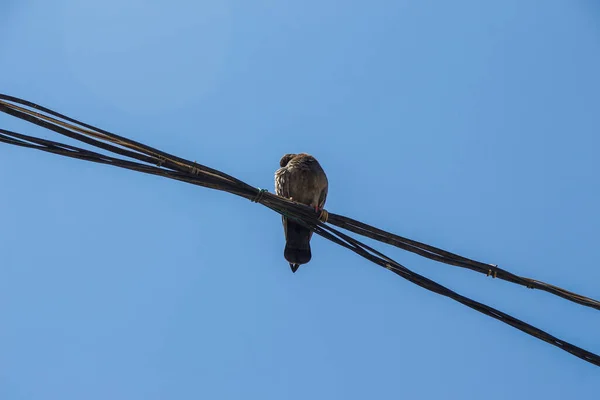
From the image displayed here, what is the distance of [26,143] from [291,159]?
159 inches

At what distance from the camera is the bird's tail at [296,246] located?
5.90m

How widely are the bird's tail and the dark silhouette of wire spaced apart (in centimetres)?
194

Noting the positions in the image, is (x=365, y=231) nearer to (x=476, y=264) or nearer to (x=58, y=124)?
(x=476, y=264)

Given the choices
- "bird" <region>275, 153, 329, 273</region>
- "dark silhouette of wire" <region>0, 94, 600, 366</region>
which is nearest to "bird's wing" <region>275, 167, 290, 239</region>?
"bird" <region>275, 153, 329, 273</region>

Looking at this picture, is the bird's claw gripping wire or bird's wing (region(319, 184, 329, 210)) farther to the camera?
bird's wing (region(319, 184, 329, 210))

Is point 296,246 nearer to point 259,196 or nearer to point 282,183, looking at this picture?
point 282,183

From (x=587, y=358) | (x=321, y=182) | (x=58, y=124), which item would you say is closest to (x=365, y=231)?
(x=587, y=358)

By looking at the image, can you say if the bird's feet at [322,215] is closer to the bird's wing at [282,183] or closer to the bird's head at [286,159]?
the bird's wing at [282,183]

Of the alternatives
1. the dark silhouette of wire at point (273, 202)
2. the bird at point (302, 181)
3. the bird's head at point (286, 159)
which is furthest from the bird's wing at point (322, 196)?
the dark silhouette of wire at point (273, 202)

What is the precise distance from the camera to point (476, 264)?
3617mm

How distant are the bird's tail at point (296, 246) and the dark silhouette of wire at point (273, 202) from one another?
76.6 inches

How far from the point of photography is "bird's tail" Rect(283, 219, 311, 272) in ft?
19.4

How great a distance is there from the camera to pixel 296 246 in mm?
5988

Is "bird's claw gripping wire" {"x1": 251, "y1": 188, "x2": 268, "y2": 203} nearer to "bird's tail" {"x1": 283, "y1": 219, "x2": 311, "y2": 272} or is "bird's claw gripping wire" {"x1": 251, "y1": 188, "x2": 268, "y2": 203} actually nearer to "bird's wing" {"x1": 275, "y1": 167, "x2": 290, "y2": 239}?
"bird's tail" {"x1": 283, "y1": 219, "x2": 311, "y2": 272}
